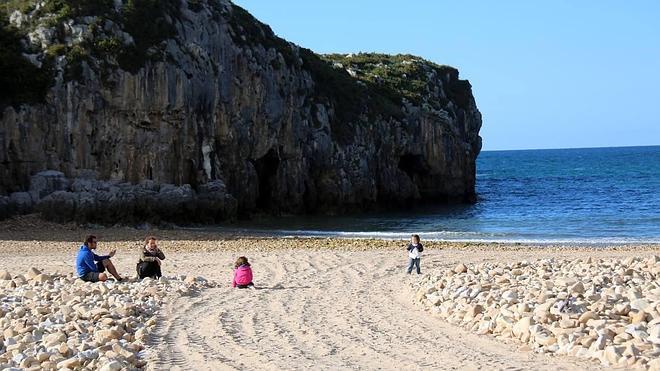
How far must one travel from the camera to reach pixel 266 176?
47.8 metres

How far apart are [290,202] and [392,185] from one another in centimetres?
1239

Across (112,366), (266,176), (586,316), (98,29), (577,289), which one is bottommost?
(112,366)

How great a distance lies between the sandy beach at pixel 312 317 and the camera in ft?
29.7

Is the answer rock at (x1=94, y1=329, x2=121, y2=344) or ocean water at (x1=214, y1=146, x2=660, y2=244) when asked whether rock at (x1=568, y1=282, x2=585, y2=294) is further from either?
ocean water at (x1=214, y1=146, x2=660, y2=244)

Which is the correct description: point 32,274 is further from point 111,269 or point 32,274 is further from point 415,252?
point 415,252

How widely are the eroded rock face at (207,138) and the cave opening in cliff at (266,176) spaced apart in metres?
0.09

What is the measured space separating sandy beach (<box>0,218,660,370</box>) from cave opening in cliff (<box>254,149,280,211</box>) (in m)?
21.5

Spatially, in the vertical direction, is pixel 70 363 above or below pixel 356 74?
below

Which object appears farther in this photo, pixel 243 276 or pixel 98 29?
pixel 98 29

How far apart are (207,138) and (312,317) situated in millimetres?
29127

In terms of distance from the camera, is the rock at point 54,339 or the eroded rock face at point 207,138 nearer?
the rock at point 54,339

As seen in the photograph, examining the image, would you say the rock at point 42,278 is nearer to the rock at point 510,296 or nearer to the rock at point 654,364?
the rock at point 510,296

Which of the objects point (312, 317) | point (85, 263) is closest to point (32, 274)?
point (85, 263)

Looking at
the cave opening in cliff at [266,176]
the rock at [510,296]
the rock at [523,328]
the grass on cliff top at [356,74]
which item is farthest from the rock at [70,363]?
the cave opening in cliff at [266,176]
